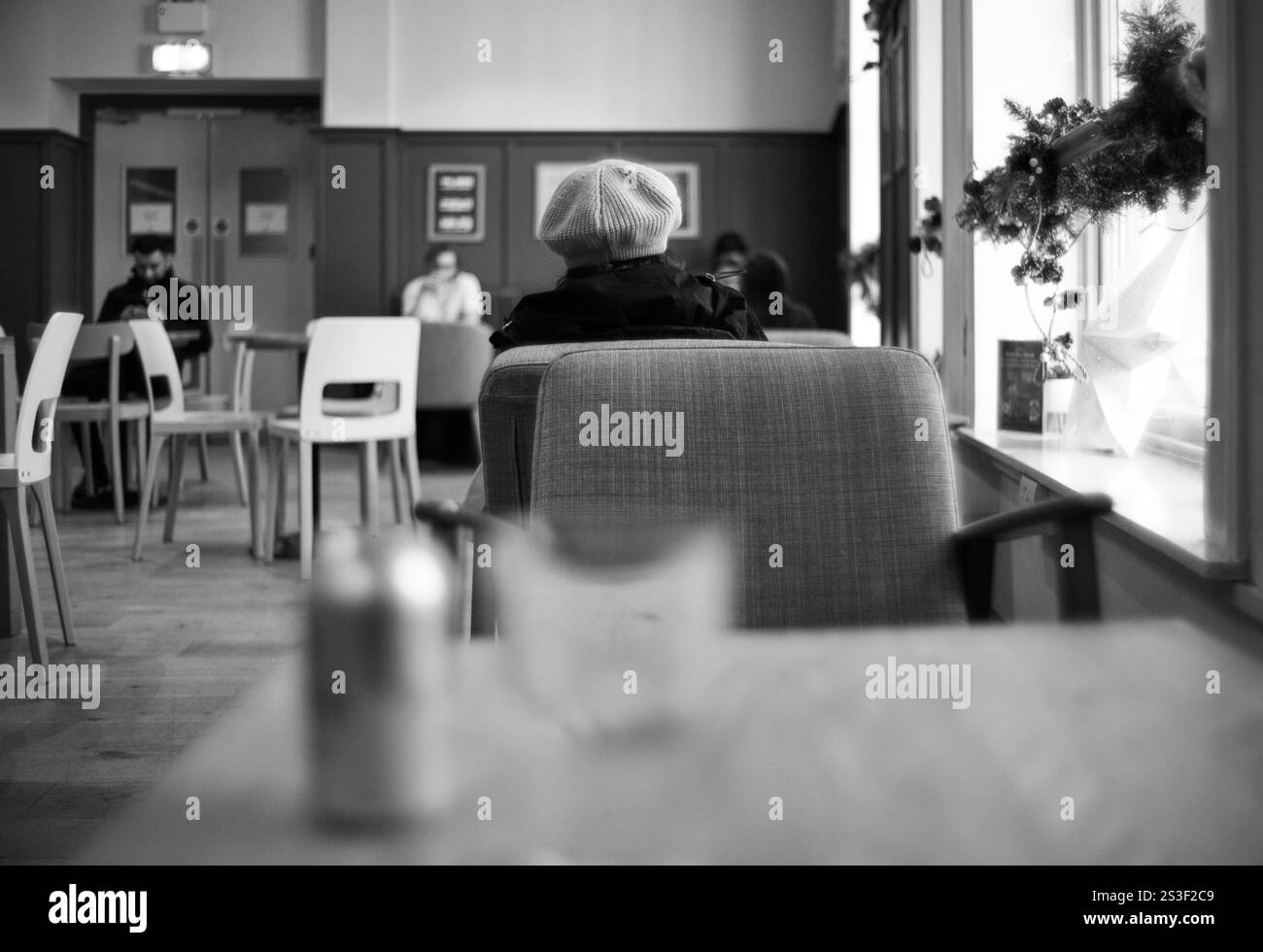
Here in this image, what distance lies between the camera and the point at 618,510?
1.37 m

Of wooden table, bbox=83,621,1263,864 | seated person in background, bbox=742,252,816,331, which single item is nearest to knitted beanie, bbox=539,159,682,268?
wooden table, bbox=83,621,1263,864

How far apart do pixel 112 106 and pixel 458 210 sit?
10.5 feet

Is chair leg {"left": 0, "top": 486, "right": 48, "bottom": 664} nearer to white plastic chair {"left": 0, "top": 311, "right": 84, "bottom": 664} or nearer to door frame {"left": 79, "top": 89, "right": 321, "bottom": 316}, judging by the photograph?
white plastic chair {"left": 0, "top": 311, "right": 84, "bottom": 664}

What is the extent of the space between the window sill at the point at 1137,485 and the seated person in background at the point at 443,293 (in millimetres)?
6008

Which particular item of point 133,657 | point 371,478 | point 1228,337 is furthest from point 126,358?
point 1228,337

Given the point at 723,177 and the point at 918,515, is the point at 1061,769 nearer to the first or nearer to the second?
the point at 918,515

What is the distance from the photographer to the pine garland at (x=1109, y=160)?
66.2 inches

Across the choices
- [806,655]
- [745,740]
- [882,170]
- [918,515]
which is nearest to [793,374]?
[918,515]

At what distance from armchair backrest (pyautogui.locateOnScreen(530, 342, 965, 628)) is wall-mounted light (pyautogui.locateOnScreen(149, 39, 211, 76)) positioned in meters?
8.90

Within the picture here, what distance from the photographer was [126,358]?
563 cm

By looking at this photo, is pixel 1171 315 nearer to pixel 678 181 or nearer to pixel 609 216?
pixel 609 216

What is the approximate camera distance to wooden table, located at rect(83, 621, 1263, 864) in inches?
17.3

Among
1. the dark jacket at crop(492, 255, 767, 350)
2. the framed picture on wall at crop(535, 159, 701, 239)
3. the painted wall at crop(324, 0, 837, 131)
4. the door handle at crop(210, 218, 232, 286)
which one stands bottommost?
the dark jacket at crop(492, 255, 767, 350)
